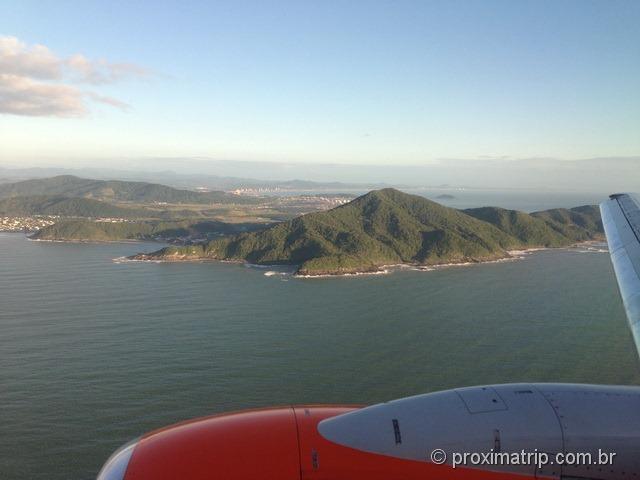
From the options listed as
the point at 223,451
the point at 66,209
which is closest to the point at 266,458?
the point at 223,451

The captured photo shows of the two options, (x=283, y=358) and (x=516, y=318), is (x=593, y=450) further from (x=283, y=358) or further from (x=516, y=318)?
(x=516, y=318)

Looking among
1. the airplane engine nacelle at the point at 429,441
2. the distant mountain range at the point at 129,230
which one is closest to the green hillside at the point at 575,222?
the distant mountain range at the point at 129,230

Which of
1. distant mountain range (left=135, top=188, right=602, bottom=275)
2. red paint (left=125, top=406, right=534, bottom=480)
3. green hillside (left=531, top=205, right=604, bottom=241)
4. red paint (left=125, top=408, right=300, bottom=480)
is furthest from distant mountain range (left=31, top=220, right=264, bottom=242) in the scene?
red paint (left=125, top=406, right=534, bottom=480)

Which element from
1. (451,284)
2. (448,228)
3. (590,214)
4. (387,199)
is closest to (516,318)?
(451,284)

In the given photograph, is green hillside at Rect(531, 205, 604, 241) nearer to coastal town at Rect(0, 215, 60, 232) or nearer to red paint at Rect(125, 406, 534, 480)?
red paint at Rect(125, 406, 534, 480)

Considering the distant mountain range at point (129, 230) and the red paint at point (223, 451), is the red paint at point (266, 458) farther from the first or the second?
the distant mountain range at point (129, 230)

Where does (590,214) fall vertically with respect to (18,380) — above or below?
above
